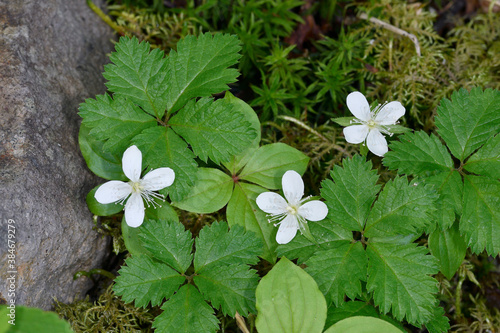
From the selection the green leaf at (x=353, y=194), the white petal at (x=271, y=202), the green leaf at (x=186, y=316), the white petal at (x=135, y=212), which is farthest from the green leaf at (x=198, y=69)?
the green leaf at (x=186, y=316)

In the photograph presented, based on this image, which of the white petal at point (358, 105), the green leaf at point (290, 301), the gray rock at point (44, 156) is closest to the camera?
the green leaf at point (290, 301)

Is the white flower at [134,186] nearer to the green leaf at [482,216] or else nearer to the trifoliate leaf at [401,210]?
the trifoliate leaf at [401,210]

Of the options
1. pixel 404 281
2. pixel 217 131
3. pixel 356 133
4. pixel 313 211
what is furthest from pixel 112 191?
pixel 404 281

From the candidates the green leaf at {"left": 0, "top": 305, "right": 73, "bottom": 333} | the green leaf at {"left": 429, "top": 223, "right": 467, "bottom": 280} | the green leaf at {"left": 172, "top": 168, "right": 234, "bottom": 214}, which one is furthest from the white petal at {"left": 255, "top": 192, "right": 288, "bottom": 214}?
the green leaf at {"left": 0, "top": 305, "right": 73, "bottom": 333}

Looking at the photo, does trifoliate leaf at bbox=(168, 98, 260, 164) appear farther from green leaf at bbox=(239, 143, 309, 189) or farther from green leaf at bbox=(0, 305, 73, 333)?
green leaf at bbox=(0, 305, 73, 333)

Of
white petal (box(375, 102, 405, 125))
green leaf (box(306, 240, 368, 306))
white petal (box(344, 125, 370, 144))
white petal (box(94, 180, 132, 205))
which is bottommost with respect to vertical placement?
green leaf (box(306, 240, 368, 306))

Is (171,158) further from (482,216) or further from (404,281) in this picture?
(482,216)

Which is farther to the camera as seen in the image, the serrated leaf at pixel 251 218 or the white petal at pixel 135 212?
the serrated leaf at pixel 251 218
